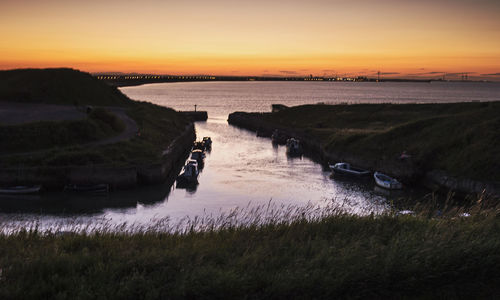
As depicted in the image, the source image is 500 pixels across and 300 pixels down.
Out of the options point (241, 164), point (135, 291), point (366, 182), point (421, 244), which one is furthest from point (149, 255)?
point (241, 164)

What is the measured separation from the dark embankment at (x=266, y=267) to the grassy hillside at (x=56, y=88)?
6061cm

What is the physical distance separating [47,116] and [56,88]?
70.0 ft

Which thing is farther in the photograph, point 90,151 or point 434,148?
point 434,148

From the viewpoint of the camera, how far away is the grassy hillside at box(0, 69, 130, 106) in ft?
212

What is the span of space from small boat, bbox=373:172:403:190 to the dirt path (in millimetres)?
25848

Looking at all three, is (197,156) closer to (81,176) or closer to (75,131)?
(75,131)

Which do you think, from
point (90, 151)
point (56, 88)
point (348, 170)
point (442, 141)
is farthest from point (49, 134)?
point (442, 141)

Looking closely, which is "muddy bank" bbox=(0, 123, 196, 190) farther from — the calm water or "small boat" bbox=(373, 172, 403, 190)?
"small boat" bbox=(373, 172, 403, 190)

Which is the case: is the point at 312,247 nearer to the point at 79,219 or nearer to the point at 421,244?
the point at 421,244

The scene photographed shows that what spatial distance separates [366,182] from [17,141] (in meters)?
32.8

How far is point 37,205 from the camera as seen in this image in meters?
29.6

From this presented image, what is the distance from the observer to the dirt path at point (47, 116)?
4331 centimetres

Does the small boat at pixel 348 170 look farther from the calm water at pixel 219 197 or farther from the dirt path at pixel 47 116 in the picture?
the dirt path at pixel 47 116

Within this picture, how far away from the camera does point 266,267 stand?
24.6 feet
